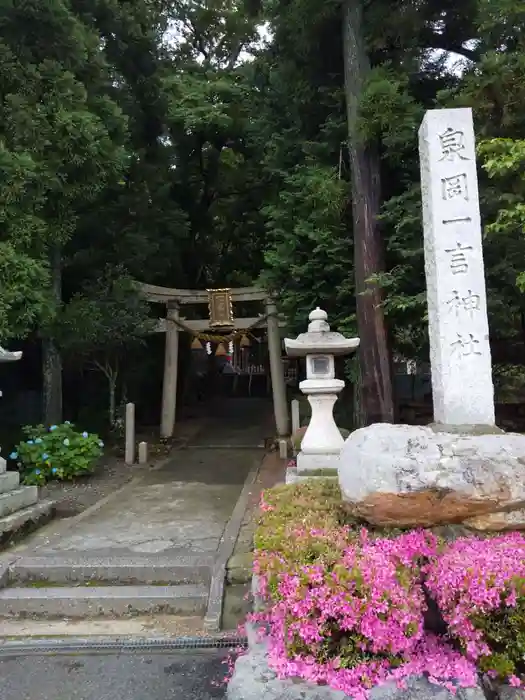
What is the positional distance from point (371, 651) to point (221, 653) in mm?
1427

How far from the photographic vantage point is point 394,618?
2609 millimetres

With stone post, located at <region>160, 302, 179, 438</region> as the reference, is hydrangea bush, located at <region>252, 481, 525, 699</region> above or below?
below

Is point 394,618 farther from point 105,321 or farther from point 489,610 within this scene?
point 105,321

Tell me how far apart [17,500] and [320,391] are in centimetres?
369

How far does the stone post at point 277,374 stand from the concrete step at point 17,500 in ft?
28.6

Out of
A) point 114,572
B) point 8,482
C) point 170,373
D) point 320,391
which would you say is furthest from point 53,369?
point 114,572

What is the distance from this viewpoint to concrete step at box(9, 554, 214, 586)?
4.73 metres

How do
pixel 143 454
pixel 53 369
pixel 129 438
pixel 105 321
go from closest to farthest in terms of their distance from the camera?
pixel 53 369 → pixel 105 321 → pixel 129 438 → pixel 143 454

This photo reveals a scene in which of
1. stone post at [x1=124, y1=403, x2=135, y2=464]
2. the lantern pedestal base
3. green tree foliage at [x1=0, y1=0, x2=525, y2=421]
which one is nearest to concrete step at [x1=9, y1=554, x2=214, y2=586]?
the lantern pedestal base

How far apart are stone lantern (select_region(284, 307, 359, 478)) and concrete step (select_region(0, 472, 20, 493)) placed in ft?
10.6

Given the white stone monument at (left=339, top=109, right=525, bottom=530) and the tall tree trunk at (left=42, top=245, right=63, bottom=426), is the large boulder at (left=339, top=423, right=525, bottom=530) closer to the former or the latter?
the white stone monument at (left=339, top=109, right=525, bottom=530)

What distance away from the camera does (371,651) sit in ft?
8.71

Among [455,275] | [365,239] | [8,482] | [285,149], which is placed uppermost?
[285,149]

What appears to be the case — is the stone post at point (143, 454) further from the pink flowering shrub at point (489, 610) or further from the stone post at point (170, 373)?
the pink flowering shrub at point (489, 610)
